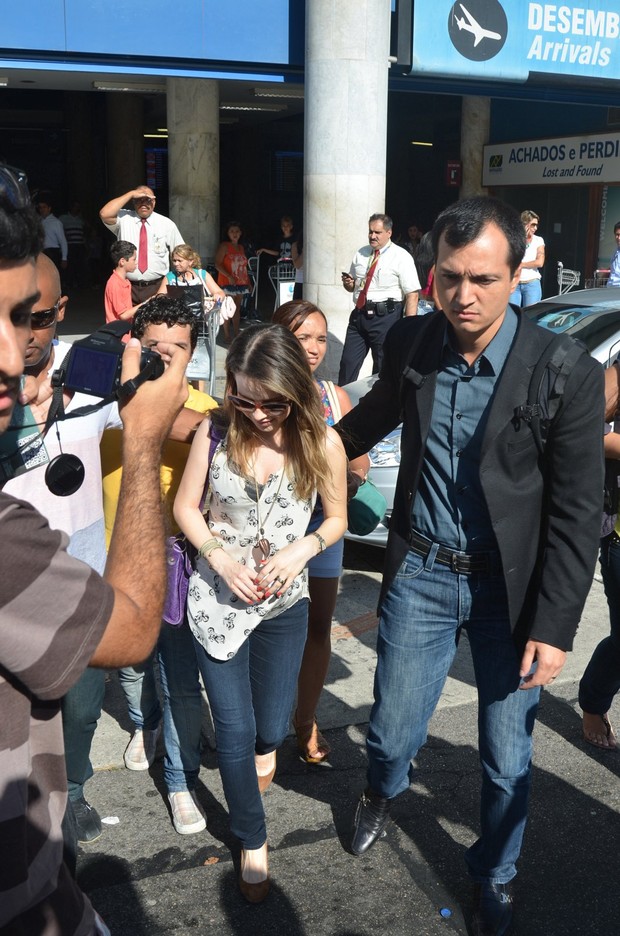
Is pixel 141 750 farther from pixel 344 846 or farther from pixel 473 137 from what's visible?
pixel 473 137

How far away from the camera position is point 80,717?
318 cm

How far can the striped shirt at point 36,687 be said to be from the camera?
4.39 ft

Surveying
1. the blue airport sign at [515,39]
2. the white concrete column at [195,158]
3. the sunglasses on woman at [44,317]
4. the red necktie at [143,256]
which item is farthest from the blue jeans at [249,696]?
the white concrete column at [195,158]

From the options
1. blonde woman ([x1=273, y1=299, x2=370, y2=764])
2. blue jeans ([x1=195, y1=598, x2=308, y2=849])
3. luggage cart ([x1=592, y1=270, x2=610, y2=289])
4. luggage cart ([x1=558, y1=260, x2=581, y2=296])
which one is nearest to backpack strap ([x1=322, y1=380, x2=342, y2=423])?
blonde woman ([x1=273, y1=299, x2=370, y2=764])

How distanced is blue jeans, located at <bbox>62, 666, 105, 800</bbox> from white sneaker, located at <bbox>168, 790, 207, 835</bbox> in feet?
1.35

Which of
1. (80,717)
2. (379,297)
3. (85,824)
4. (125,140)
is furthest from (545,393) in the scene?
(125,140)

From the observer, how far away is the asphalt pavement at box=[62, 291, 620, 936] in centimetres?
314

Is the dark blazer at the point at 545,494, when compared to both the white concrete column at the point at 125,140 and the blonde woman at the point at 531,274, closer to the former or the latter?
the blonde woman at the point at 531,274

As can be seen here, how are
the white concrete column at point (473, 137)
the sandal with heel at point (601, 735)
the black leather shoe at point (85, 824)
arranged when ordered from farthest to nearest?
the white concrete column at point (473, 137), the sandal with heel at point (601, 735), the black leather shoe at point (85, 824)

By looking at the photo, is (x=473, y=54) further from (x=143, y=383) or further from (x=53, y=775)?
(x=53, y=775)

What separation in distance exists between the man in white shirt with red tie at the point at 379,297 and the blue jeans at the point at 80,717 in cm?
692

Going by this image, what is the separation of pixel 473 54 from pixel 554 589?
11.5 metres

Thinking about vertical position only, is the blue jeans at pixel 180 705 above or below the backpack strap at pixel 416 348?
below

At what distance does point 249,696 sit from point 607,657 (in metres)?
1.60
